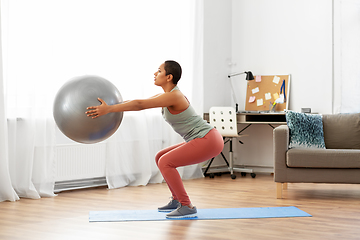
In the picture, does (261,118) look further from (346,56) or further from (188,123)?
(188,123)

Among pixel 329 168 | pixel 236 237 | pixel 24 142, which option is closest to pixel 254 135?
pixel 329 168

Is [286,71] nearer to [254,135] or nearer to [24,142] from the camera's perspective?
[254,135]

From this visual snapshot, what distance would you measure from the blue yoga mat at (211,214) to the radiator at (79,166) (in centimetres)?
118

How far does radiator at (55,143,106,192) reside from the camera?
14.4 feet

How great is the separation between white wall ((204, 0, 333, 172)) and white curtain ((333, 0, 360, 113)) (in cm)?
9

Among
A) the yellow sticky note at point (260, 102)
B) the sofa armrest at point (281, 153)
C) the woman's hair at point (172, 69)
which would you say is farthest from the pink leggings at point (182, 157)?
the yellow sticky note at point (260, 102)

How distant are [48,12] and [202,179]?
258 centimetres

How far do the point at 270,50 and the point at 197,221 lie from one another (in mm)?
3515

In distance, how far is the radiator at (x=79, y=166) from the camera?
4.39 meters

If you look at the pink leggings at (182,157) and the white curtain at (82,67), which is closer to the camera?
the pink leggings at (182,157)

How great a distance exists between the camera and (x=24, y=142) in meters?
4.06

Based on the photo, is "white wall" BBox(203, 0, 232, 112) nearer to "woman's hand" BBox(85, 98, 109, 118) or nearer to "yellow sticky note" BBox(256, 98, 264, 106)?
"yellow sticky note" BBox(256, 98, 264, 106)

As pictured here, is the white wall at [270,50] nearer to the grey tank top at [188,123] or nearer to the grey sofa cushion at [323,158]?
the grey sofa cushion at [323,158]

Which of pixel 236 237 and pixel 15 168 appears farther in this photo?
pixel 15 168
